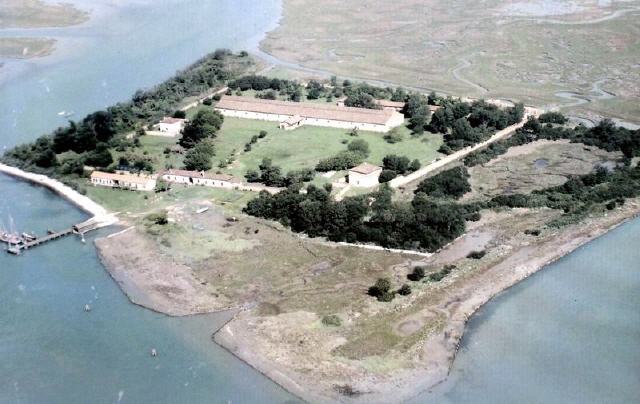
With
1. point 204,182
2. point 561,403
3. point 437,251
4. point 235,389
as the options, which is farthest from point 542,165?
point 235,389

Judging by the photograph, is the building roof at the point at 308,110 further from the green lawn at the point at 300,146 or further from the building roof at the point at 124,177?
the building roof at the point at 124,177

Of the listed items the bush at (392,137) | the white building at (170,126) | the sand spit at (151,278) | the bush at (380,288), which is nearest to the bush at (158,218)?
the sand spit at (151,278)

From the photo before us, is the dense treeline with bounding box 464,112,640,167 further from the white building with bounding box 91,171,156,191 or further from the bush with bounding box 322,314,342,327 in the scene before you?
the bush with bounding box 322,314,342,327

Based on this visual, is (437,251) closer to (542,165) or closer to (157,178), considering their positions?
(542,165)

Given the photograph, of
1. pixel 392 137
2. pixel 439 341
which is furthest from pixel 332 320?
pixel 392 137

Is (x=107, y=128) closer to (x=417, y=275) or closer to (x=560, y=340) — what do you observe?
(x=417, y=275)
